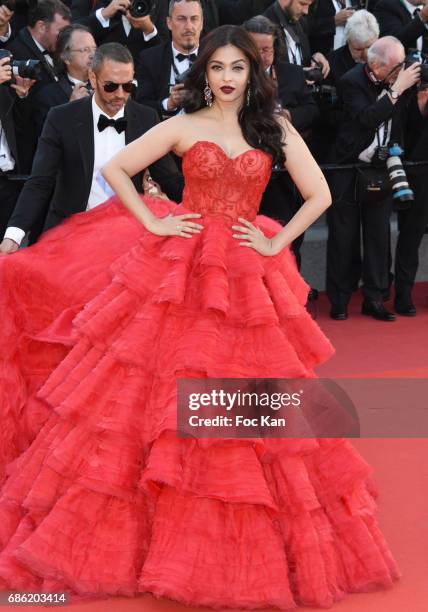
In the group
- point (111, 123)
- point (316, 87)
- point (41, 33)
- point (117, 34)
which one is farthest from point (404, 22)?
point (111, 123)

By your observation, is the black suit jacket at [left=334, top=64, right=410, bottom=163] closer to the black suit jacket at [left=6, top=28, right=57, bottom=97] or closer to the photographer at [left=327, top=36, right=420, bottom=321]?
the photographer at [left=327, top=36, right=420, bottom=321]

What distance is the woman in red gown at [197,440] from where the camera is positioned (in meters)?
3.35

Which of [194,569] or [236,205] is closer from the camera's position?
[194,569]

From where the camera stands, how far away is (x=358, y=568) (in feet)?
11.4

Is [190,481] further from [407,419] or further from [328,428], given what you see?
[407,419]

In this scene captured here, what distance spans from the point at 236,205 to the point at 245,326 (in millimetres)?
470

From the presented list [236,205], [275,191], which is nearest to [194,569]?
[236,205]

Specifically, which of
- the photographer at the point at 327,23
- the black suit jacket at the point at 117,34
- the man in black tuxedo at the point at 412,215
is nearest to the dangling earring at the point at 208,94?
the black suit jacket at the point at 117,34

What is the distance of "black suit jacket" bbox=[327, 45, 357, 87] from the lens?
7281mm

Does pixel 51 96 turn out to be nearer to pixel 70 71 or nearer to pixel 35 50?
pixel 70 71

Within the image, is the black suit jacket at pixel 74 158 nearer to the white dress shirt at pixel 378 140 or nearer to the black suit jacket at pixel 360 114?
the black suit jacket at pixel 360 114

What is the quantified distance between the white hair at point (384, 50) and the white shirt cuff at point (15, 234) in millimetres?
3100

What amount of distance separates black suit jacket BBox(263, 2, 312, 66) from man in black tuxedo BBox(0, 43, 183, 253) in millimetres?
2218

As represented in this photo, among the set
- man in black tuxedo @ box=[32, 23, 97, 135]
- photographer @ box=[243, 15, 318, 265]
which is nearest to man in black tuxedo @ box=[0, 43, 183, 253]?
man in black tuxedo @ box=[32, 23, 97, 135]
